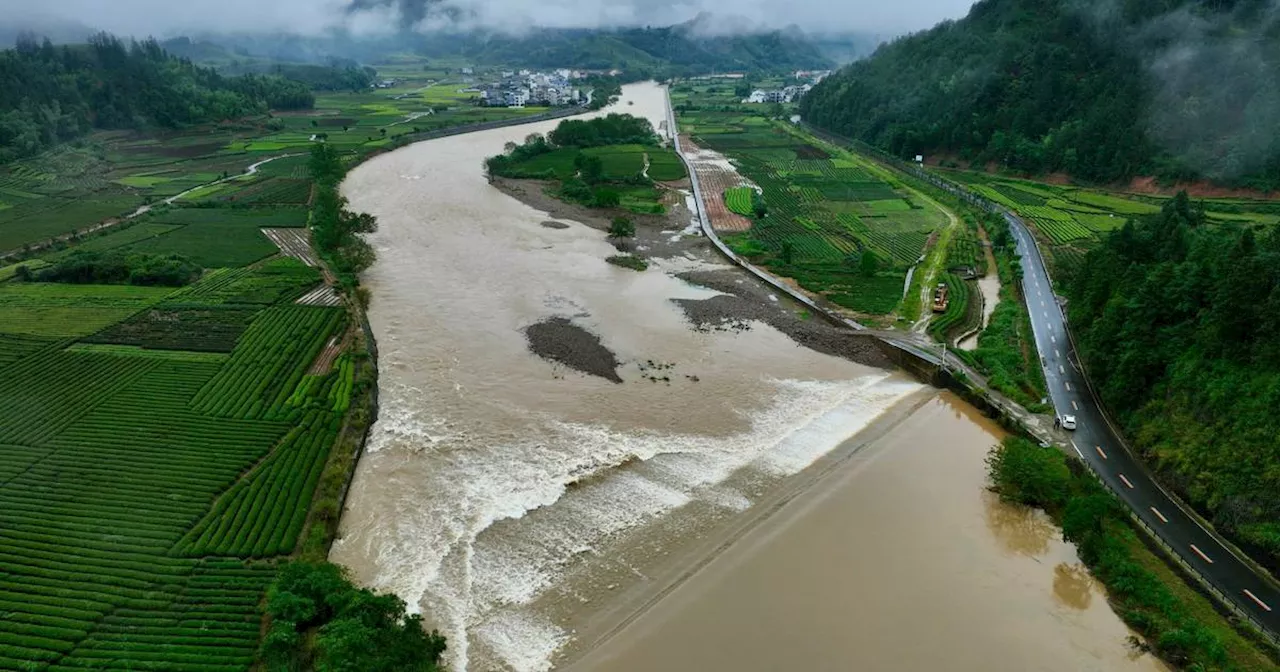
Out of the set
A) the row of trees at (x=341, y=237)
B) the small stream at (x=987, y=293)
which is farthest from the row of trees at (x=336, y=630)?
the small stream at (x=987, y=293)

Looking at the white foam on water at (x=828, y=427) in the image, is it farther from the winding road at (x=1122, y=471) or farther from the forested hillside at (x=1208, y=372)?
the forested hillside at (x=1208, y=372)

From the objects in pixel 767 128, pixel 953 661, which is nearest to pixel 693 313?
pixel 953 661

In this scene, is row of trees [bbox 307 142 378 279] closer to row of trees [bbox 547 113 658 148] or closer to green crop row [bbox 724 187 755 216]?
green crop row [bbox 724 187 755 216]

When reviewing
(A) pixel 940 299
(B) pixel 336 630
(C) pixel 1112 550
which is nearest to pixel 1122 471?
(C) pixel 1112 550

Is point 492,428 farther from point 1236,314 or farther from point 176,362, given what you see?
point 1236,314

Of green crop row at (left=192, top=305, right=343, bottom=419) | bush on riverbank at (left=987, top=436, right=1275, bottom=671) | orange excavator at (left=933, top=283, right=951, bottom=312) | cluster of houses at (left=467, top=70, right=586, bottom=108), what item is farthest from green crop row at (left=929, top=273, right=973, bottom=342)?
cluster of houses at (left=467, top=70, right=586, bottom=108)

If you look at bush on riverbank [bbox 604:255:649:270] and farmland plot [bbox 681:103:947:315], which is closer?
farmland plot [bbox 681:103:947:315]

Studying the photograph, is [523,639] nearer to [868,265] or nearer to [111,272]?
[868,265]
